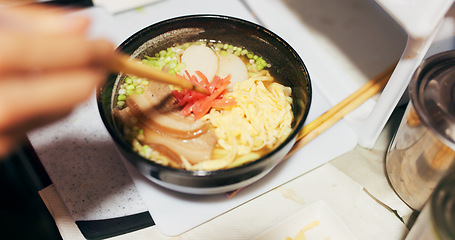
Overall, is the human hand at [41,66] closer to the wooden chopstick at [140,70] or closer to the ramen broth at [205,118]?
the wooden chopstick at [140,70]

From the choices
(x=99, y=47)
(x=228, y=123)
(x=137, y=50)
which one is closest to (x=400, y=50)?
(x=228, y=123)

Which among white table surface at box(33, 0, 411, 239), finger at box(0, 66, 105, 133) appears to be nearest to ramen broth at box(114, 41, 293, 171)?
white table surface at box(33, 0, 411, 239)

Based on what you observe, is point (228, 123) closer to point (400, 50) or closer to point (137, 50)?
point (137, 50)

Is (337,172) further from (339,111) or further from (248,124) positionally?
(248,124)

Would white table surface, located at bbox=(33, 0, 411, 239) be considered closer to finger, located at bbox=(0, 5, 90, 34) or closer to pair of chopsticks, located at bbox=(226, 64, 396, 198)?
pair of chopsticks, located at bbox=(226, 64, 396, 198)

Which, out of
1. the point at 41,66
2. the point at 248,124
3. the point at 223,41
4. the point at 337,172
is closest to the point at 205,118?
the point at 248,124
